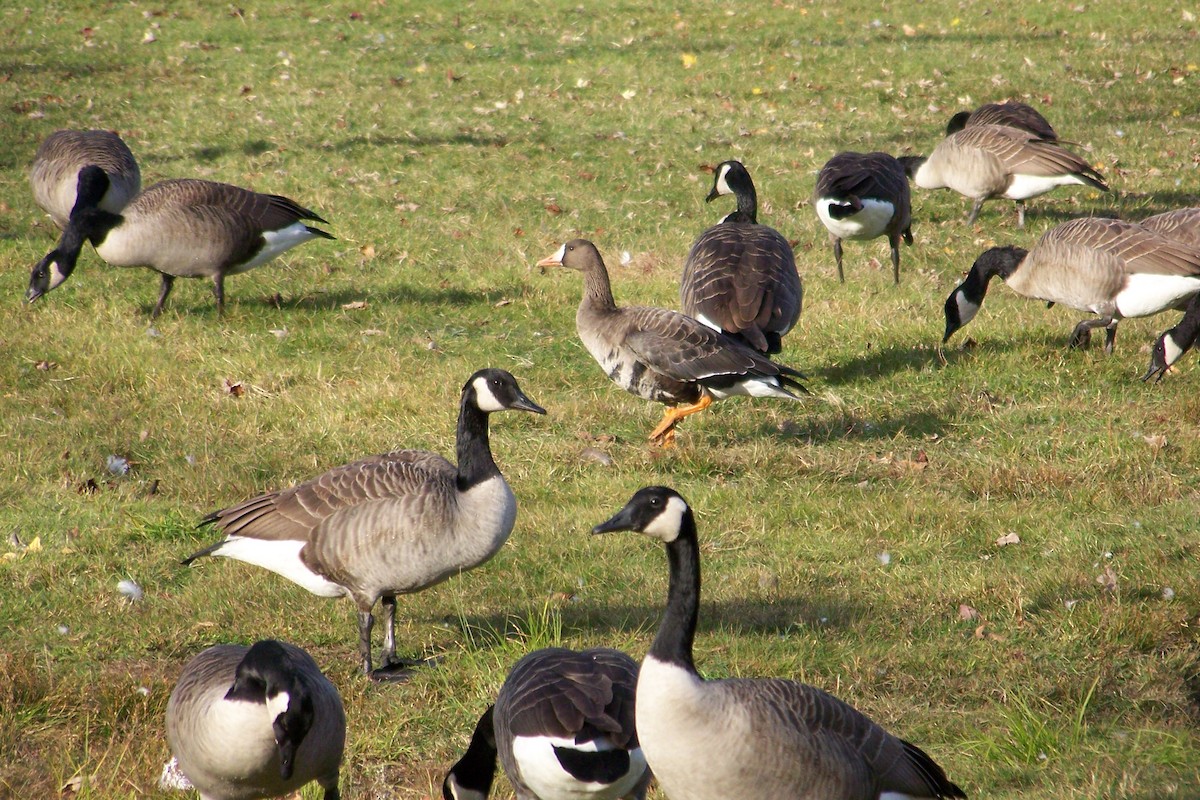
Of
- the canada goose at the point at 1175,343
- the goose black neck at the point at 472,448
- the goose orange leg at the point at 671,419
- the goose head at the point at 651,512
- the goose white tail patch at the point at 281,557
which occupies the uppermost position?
the goose head at the point at 651,512

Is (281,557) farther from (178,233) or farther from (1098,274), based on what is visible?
(1098,274)

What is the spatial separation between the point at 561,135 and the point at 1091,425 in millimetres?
8594

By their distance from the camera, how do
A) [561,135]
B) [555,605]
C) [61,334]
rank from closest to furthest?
[555,605] < [61,334] < [561,135]

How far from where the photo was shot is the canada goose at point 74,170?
34.4 ft

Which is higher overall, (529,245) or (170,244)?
(170,244)

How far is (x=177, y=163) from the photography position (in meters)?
13.3

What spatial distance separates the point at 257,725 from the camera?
391cm

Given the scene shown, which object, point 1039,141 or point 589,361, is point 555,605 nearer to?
point 589,361

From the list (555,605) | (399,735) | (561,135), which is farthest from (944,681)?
(561,135)

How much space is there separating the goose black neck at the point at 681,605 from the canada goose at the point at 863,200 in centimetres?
698

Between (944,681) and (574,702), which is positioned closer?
(574,702)

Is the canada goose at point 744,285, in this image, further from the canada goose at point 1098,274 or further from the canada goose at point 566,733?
the canada goose at point 566,733

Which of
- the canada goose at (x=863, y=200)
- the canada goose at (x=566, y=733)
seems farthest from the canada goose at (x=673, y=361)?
the canada goose at (x=566, y=733)

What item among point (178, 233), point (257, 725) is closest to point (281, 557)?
point (257, 725)
